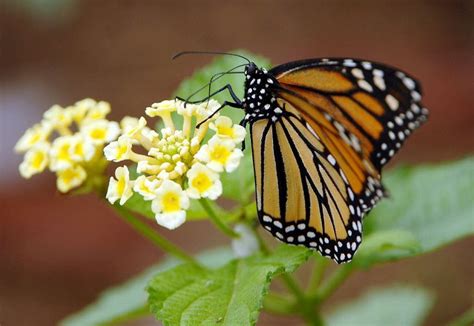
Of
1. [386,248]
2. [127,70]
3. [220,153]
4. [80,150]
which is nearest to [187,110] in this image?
[220,153]

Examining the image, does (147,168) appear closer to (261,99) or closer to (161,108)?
(161,108)

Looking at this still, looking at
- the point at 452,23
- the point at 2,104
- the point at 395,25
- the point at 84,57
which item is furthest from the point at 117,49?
the point at 452,23

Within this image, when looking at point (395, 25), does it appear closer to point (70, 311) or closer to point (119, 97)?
point (119, 97)

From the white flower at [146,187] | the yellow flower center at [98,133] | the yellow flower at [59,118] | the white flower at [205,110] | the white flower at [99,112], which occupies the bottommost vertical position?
the white flower at [146,187]

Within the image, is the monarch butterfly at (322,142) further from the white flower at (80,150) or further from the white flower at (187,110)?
the white flower at (80,150)

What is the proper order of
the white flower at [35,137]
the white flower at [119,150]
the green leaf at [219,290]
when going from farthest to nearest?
the white flower at [35,137], the white flower at [119,150], the green leaf at [219,290]

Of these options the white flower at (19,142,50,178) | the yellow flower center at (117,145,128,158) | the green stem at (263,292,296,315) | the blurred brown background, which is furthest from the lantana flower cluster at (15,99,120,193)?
the blurred brown background

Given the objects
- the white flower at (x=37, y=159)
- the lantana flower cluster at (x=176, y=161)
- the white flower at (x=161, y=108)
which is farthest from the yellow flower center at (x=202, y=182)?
the white flower at (x=37, y=159)
